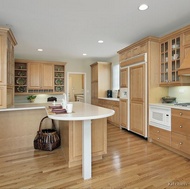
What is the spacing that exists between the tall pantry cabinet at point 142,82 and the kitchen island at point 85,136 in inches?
58.6

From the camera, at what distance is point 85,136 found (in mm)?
1890

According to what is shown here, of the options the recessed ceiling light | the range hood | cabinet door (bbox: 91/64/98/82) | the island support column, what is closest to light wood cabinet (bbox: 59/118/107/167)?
the island support column

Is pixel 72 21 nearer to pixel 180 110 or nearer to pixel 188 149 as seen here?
pixel 180 110

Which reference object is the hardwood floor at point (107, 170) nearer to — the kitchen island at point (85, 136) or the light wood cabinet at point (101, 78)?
the kitchen island at point (85, 136)

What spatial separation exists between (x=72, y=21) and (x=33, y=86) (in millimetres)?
3612

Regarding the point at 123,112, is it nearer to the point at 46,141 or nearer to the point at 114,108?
the point at 114,108

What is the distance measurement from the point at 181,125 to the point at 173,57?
4.81ft

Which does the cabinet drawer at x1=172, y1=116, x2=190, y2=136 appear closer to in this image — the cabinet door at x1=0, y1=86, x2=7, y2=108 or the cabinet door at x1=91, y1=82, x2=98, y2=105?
the cabinet door at x1=0, y1=86, x2=7, y2=108

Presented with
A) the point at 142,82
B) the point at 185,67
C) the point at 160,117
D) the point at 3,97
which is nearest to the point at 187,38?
the point at 185,67

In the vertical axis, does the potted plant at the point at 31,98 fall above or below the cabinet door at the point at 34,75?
below

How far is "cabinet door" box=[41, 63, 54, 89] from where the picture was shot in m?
5.86

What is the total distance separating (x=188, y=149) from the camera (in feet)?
8.26

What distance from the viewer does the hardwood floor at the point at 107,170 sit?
1.86 m

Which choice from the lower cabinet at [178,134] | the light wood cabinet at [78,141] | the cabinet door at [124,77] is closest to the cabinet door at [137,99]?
the cabinet door at [124,77]
